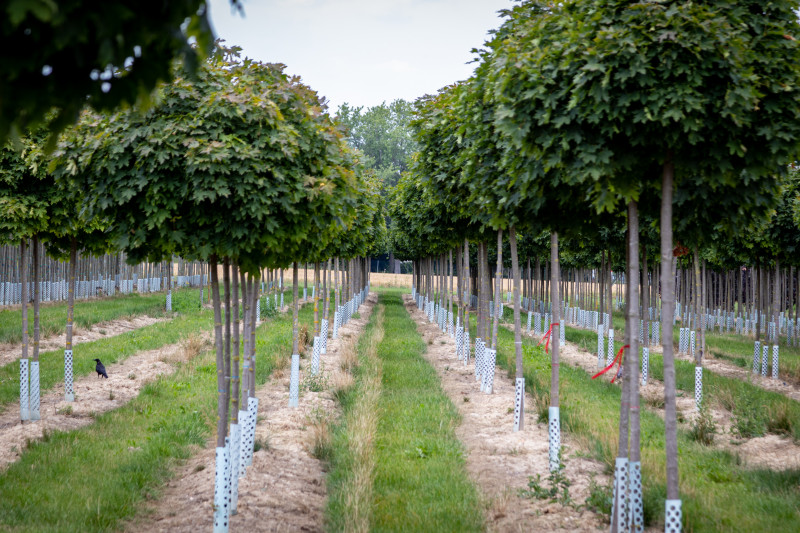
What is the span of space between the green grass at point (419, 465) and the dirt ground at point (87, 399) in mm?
4634

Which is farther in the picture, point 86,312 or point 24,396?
point 86,312

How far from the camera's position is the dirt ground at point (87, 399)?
8863 millimetres

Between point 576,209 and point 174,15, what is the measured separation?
4.67m

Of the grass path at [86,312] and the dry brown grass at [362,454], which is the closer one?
the dry brown grass at [362,454]

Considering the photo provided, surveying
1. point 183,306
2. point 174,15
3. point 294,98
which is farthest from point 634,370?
point 183,306

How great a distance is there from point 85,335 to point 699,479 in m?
17.6

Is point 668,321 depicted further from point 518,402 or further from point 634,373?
point 518,402

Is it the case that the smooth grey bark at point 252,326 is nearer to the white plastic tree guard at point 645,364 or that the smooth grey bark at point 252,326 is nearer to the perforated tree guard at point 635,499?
the perforated tree guard at point 635,499

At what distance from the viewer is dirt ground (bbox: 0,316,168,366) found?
1553 centimetres

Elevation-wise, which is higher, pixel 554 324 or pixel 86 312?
pixel 554 324

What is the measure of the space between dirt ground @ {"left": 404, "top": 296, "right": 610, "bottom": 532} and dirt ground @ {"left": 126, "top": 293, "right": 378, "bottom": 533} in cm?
188

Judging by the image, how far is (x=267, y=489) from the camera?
22.8 feet

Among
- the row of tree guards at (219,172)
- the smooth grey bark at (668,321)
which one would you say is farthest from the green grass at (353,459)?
the smooth grey bark at (668,321)

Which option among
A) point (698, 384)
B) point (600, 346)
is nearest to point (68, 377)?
point (698, 384)
